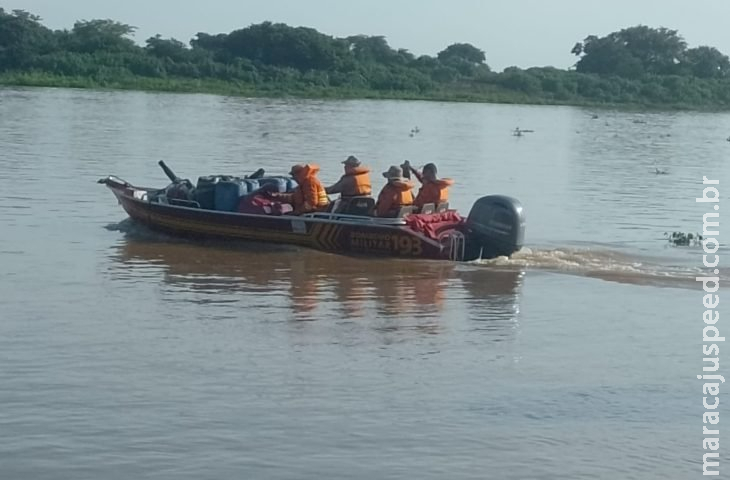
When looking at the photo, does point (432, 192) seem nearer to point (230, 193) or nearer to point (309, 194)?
point (309, 194)

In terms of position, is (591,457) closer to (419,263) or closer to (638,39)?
(419,263)

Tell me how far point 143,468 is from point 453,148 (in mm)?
26368

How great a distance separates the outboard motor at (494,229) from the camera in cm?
1501

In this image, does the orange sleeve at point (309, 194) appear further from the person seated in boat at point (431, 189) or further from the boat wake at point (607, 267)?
the boat wake at point (607, 267)

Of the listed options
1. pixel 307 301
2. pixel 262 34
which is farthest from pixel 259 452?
pixel 262 34

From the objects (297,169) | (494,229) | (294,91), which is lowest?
(494,229)

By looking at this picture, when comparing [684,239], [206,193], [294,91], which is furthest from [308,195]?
[294,91]

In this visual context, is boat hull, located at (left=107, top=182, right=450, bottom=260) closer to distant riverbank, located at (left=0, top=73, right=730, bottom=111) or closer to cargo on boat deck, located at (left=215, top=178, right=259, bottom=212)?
cargo on boat deck, located at (left=215, top=178, right=259, bottom=212)

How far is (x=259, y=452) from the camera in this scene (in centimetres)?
819

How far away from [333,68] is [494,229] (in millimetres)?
56555

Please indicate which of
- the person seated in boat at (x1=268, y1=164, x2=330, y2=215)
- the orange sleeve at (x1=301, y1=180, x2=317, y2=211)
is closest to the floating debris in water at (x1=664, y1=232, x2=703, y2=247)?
the person seated in boat at (x1=268, y1=164, x2=330, y2=215)

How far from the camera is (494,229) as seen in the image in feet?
49.6

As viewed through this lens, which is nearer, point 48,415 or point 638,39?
point 48,415

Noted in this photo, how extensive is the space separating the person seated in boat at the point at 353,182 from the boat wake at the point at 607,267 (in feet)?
Result: 5.22
